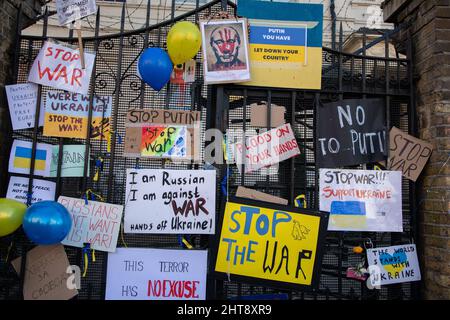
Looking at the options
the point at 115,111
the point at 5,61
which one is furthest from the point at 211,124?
the point at 5,61

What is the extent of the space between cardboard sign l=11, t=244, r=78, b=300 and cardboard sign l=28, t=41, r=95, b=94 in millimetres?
1425

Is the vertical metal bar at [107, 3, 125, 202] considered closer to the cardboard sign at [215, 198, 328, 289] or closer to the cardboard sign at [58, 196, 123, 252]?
the cardboard sign at [58, 196, 123, 252]

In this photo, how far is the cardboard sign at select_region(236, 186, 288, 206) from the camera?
306 cm

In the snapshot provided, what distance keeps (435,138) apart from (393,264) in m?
1.19

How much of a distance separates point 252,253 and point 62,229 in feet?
5.13

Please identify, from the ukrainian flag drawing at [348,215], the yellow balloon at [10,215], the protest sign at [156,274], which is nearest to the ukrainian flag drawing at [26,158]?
the yellow balloon at [10,215]

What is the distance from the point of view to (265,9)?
10.4 feet

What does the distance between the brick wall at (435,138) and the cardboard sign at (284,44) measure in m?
0.99

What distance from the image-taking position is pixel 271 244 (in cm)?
299

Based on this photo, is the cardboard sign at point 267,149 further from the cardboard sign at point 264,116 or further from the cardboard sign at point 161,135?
the cardboard sign at point 161,135

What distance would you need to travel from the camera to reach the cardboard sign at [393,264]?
3119 millimetres

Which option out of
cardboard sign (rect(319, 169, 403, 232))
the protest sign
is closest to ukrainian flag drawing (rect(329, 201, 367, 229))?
cardboard sign (rect(319, 169, 403, 232))

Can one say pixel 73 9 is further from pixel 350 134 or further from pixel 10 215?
pixel 350 134
